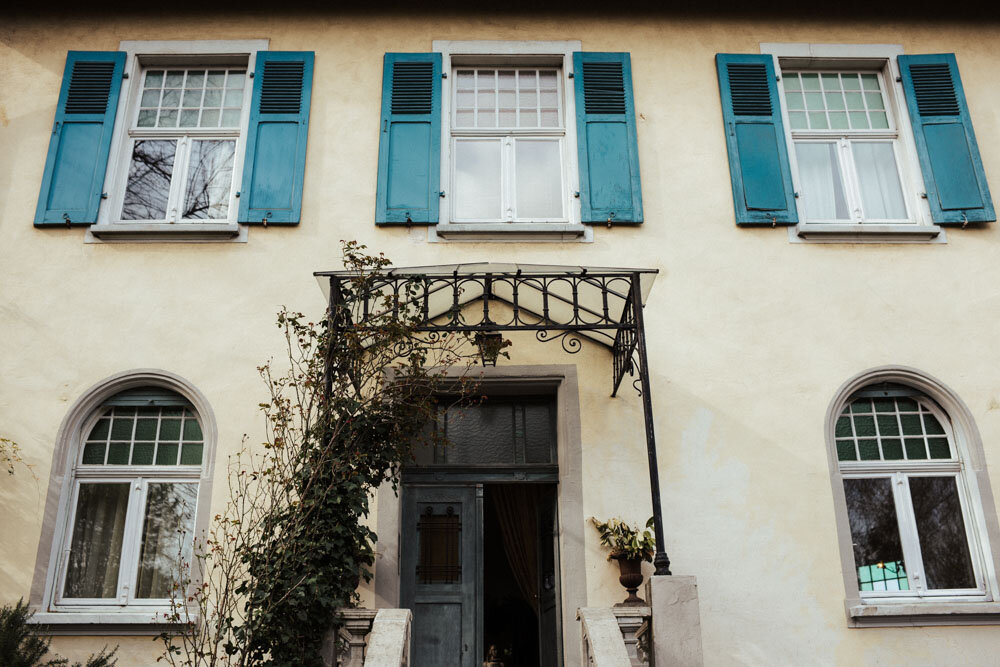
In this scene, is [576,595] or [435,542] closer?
[576,595]

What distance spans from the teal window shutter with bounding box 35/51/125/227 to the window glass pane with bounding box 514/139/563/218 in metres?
3.37

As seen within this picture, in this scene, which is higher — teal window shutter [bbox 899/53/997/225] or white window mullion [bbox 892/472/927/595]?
teal window shutter [bbox 899/53/997/225]

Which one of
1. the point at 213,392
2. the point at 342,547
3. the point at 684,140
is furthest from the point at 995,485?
the point at 213,392

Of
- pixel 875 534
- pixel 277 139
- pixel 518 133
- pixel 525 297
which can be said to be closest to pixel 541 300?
pixel 525 297

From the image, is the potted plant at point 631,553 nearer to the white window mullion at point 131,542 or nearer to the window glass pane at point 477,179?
the window glass pane at point 477,179

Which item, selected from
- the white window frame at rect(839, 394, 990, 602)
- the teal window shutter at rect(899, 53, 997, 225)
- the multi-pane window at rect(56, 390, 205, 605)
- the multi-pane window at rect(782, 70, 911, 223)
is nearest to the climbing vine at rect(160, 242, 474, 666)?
the multi-pane window at rect(56, 390, 205, 605)

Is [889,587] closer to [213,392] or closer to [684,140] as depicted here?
[684,140]

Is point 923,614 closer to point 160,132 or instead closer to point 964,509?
point 964,509

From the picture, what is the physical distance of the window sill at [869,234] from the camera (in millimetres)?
7277

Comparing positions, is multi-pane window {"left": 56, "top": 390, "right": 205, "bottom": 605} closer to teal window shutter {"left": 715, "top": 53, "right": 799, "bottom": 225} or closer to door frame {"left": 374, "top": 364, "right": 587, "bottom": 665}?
door frame {"left": 374, "top": 364, "right": 587, "bottom": 665}

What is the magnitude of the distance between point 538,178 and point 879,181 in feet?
9.41

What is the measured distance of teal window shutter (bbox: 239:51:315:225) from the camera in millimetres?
7324

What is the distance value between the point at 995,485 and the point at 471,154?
475 cm

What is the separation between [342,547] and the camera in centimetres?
554
